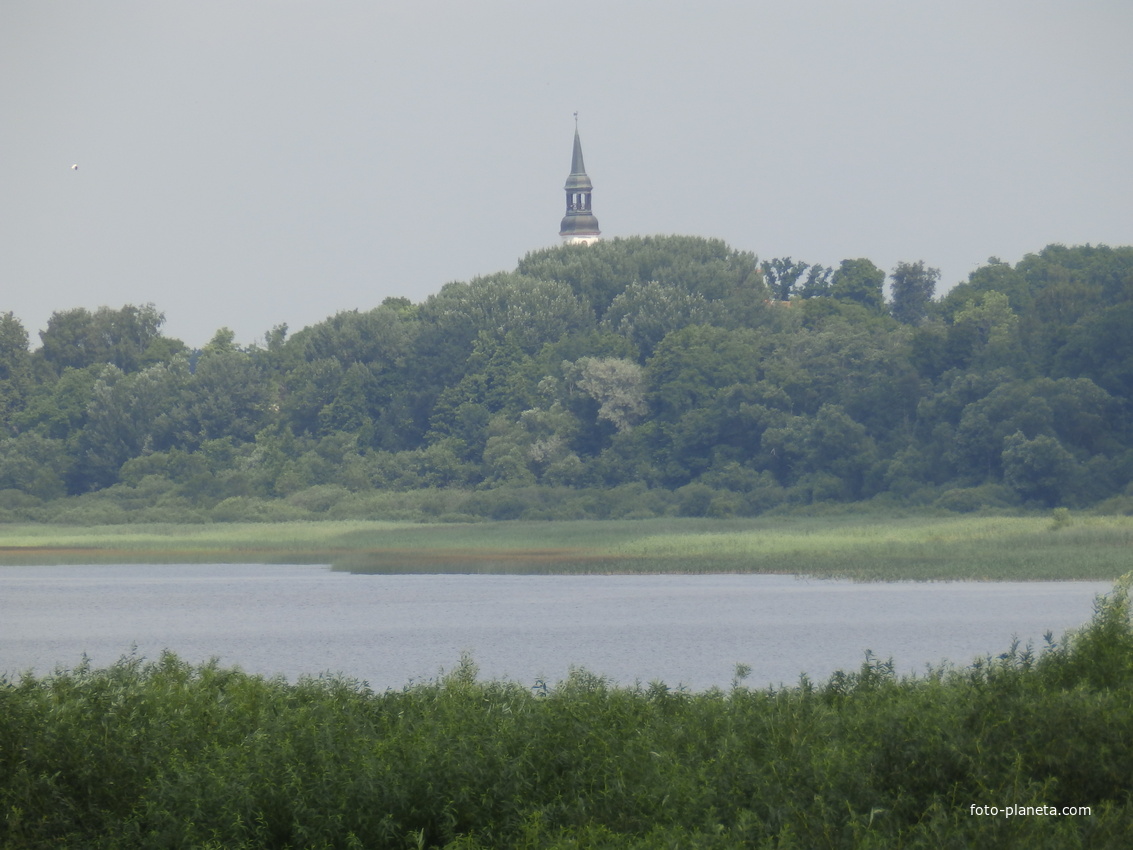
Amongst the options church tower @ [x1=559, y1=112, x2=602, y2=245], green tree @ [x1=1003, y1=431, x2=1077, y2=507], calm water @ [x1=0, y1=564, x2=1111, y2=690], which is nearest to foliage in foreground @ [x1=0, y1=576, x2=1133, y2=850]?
calm water @ [x1=0, y1=564, x2=1111, y2=690]

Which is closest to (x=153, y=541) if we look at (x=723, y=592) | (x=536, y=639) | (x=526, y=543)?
(x=526, y=543)

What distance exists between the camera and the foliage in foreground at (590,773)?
10898 mm

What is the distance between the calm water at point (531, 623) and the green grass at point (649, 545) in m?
0.61

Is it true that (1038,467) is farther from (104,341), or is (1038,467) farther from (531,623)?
(104,341)

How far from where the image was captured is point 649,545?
55500mm

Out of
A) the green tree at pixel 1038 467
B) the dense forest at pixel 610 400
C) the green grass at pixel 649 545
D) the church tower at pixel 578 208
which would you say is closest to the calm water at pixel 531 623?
the green grass at pixel 649 545

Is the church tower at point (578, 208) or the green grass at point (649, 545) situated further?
the church tower at point (578, 208)

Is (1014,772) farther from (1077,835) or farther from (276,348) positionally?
(276,348)

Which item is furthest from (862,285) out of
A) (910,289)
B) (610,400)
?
(610,400)

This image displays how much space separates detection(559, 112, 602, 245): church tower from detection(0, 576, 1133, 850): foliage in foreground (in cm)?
11870

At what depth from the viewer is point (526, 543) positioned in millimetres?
60312

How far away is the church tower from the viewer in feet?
434

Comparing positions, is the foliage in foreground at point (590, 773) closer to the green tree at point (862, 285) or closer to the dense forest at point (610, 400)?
the dense forest at point (610, 400)

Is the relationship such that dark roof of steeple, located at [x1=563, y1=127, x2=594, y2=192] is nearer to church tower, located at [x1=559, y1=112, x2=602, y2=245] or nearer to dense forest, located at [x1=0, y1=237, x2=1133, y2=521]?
church tower, located at [x1=559, y1=112, x2=602, y2=245]
